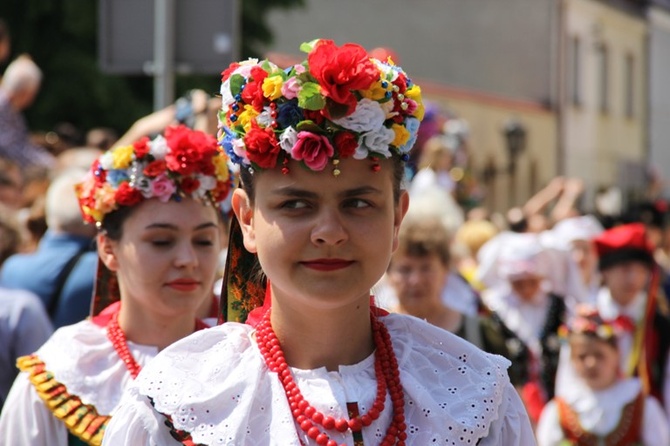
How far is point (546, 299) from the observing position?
904 cm

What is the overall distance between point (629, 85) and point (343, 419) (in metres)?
36.6

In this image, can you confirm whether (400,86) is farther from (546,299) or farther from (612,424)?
(546,299)

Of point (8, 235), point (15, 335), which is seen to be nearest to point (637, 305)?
point (8, 235)

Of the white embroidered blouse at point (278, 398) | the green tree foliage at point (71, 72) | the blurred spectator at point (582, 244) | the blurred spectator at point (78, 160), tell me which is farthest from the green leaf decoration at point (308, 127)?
the green tree foliage at point (71, 72)

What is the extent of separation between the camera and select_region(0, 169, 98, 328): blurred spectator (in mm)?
5973

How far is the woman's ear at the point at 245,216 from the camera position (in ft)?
10.9

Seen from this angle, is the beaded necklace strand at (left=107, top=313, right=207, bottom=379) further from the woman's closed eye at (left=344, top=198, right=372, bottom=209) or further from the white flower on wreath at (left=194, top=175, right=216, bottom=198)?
the woman's closed eye at (left=344, top=198, right=372, bottom=209)

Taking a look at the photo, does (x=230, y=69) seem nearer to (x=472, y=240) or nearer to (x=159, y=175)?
(x=159, y=175)

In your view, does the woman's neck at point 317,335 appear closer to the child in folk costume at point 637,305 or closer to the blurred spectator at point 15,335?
the blurred spectator at point 15,335

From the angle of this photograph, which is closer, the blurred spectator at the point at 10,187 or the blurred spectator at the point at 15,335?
the blurred spectator at the point at 15,335

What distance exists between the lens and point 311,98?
3.15m

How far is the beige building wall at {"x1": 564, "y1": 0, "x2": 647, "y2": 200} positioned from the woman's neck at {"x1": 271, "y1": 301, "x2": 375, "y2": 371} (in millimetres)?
30216

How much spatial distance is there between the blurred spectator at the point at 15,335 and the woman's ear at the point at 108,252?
25.6 inches

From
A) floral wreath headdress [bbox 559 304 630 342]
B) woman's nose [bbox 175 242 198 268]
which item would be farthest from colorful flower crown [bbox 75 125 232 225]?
floral wreath headdress [bbox 559 304 630 342]
